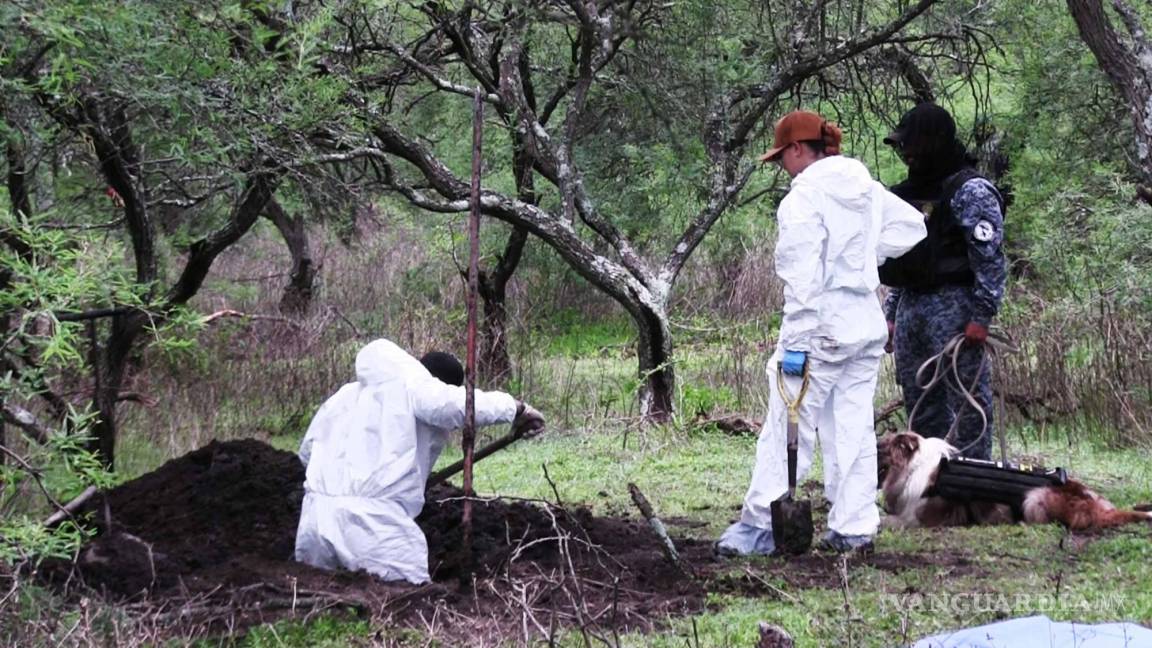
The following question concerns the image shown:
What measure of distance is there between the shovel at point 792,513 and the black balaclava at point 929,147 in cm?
171

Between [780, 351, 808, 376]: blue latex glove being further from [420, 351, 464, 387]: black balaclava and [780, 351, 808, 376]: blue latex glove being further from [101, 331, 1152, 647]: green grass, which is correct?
[420, 351, 464, 387]: black balaclava

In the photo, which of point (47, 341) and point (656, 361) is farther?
point (656, 361)

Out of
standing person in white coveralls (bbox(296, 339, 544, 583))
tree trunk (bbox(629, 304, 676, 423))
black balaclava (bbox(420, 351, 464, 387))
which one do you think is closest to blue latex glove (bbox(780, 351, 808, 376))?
standing person in white coveralls (bbox(296, 339, 544, 583))

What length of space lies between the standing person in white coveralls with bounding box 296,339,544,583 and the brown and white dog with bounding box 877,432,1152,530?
2204 millimetres

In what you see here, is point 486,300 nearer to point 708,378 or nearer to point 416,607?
point 708,378

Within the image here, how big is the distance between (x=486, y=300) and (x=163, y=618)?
8.23 metres

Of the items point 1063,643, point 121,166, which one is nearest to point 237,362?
point 121,166

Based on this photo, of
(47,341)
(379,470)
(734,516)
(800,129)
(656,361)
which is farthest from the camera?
(656,361)

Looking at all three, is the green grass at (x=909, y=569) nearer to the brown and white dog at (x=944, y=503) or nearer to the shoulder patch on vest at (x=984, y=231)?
the brown and white dog at (x=944, y=503)

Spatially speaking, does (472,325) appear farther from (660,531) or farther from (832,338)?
(832,338)

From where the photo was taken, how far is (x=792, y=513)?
664 cm

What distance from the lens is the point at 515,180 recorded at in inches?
512

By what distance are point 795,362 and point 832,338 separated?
21 centimetres

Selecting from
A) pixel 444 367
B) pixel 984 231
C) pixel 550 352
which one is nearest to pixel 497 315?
pixel 550 352
